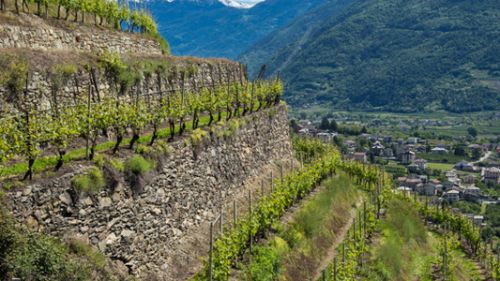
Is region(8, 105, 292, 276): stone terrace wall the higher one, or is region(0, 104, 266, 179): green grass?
region(0, 104, 266, 179): green grass

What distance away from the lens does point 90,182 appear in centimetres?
1327

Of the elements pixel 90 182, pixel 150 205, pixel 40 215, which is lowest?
pixel 150 205

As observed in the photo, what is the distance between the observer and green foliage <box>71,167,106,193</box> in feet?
42.3

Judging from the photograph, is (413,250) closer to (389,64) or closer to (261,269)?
(261,269)

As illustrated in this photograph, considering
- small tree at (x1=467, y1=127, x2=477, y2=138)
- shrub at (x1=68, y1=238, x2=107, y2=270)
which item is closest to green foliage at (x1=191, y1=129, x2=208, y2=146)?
shrub at (x1=68, y1=238, x2=107, y2=270)

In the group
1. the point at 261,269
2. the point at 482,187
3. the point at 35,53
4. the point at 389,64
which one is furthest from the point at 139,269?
the point at 389,64

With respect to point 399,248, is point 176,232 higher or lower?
higher

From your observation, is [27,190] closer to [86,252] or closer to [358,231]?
[86,252]

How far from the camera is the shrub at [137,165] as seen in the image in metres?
14.8

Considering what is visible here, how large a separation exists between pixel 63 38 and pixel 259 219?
9782mm

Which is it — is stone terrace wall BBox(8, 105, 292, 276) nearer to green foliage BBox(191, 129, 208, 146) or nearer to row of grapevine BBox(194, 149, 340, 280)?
green foliage BBox(191, 129, 208, 146)

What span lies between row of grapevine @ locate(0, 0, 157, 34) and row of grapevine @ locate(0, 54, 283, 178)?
12.8 feet

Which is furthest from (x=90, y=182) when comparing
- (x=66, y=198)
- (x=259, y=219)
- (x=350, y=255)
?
(x=350, y=255)

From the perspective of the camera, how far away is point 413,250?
93.7 ft
